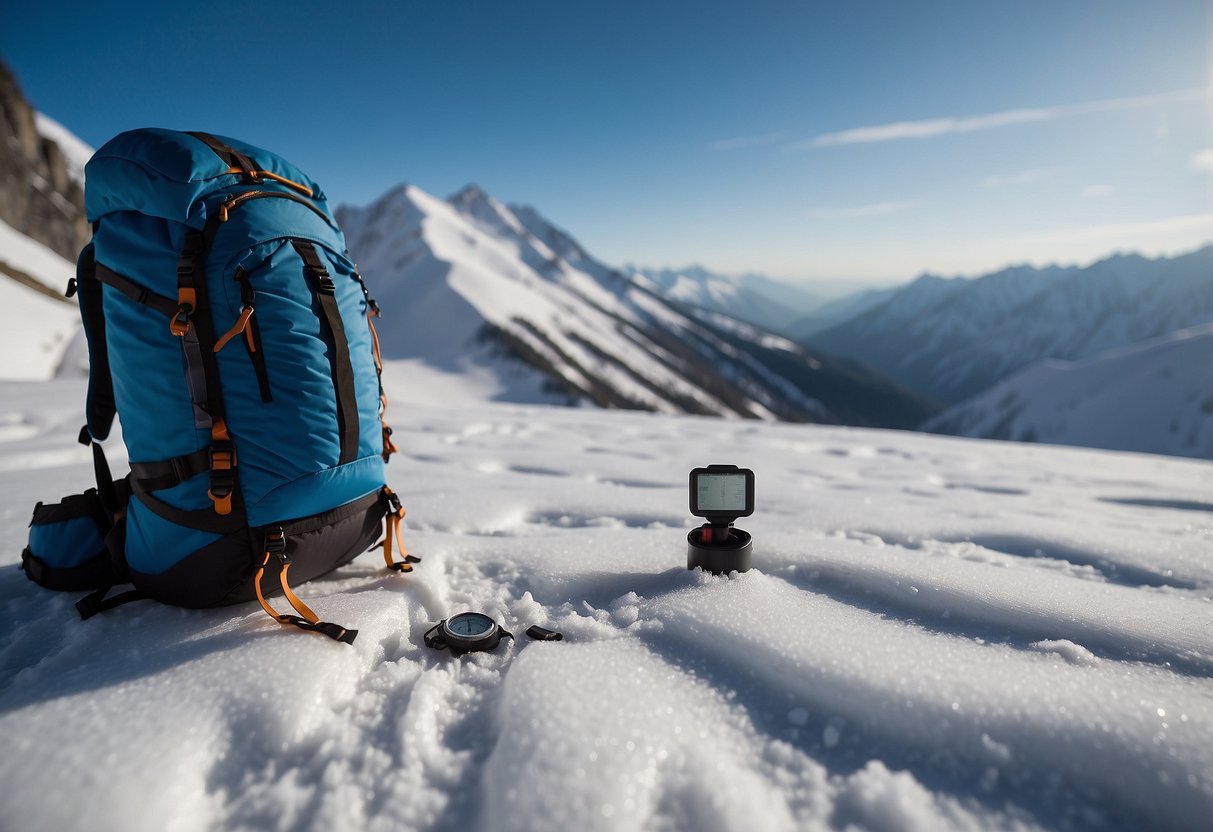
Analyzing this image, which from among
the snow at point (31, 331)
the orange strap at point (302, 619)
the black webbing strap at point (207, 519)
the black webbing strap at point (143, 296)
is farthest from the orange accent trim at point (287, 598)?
the snow at point (31, 331)

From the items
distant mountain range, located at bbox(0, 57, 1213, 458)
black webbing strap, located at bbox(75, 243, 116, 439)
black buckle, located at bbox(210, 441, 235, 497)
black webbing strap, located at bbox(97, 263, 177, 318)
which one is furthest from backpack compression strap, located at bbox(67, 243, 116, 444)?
distant mountain range, located at bbox(0, 57, 1213, 458)

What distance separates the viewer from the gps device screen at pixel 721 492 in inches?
Answer: 93.2

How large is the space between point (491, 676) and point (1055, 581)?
2.46m

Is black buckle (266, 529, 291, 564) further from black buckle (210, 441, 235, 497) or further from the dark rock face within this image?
the dark rock face

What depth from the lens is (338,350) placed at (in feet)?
6.98

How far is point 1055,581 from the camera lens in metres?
2.47

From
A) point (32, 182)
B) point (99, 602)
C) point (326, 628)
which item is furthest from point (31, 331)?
point (32, 182)

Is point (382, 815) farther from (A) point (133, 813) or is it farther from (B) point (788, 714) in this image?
(B) point (788, 714)

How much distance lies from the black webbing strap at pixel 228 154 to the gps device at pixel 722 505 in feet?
6.84

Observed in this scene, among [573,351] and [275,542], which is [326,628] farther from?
[573,351]

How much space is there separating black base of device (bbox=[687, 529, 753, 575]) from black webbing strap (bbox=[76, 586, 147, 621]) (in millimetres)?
2165

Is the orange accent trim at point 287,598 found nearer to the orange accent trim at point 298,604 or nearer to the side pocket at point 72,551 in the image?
the orange accent trim at point 298,604

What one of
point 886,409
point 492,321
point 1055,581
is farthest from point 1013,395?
point 1055,581

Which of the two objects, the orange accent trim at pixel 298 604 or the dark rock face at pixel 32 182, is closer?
the orange accent trim at pixel 298 604
